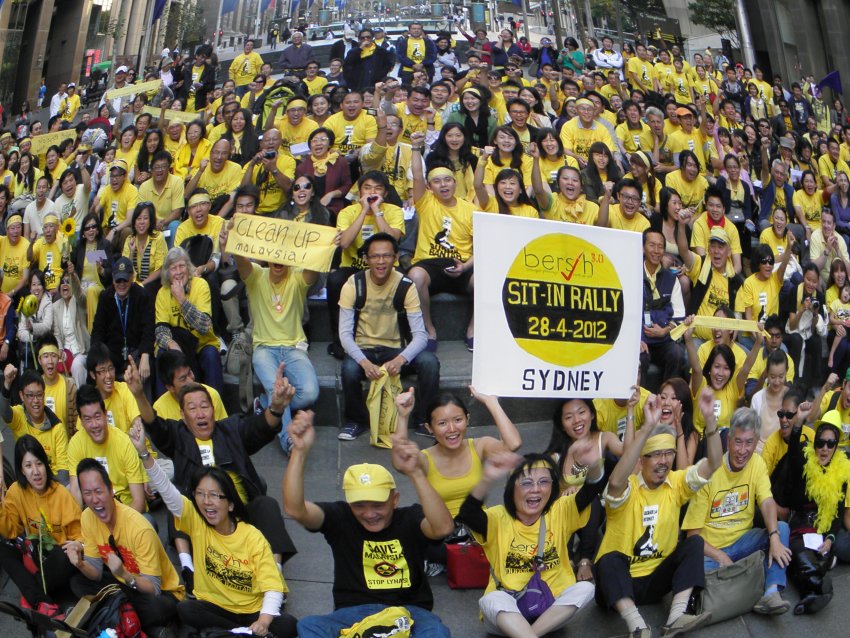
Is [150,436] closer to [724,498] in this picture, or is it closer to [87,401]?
[87,401]

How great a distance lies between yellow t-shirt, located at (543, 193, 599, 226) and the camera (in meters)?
11.3

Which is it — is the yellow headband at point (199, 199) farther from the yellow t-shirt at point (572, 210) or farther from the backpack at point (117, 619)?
the backpack at point (117, 619)

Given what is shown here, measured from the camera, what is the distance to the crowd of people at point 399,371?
665 cm

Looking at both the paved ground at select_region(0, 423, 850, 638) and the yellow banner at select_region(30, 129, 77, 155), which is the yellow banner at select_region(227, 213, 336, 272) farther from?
the yellow banner at select_region(30, 129, 77, 155)

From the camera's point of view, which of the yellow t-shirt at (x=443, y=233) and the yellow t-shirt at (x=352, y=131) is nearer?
the yellow t-shirt at (x=443, y=233)

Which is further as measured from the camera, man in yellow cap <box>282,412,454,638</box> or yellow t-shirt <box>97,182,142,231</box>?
yellow t-shirt <box>97,182,142,231</box>

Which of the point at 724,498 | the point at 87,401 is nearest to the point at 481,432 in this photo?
the point at 724,498

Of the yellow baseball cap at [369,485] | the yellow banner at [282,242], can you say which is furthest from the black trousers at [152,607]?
the yellow banner at [282,242]

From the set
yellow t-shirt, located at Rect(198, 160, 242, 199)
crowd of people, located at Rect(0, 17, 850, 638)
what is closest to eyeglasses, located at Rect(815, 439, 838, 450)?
crowd of people, located at Rect(0, 17, 850, 638)

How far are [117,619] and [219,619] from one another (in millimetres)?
541

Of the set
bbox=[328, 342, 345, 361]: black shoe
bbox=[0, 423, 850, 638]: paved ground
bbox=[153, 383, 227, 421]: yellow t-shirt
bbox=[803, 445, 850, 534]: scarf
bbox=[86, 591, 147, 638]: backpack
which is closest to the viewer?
bbox=[86, 591, 147, 638]: backpack

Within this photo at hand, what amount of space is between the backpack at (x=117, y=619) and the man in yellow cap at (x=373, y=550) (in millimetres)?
943

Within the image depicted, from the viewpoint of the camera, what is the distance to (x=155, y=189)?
1230 cm

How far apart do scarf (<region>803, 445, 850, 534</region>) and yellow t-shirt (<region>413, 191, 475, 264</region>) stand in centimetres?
381
